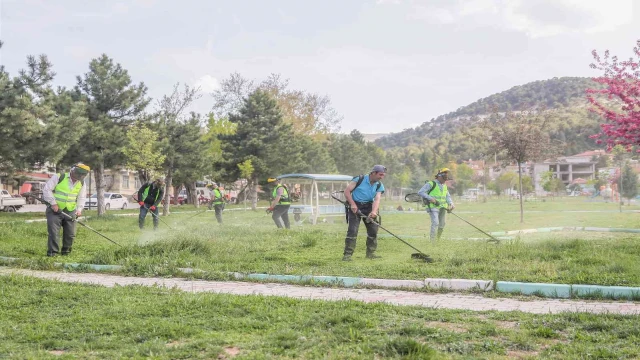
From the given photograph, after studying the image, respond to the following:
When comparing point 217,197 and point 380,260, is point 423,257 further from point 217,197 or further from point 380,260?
point 217,197

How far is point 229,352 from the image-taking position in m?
4.50

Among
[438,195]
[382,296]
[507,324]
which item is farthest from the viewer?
[438,195]

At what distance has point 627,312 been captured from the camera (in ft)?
19.4

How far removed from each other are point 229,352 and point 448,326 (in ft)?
6.33

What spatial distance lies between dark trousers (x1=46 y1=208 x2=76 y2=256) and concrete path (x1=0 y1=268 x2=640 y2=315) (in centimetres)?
233

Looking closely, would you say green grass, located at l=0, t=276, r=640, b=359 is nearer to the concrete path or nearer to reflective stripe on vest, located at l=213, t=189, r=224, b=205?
the concrete path

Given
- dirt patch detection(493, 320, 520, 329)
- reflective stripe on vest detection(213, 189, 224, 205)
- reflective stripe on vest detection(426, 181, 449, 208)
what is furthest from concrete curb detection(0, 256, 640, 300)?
reflective stripe on vest detection(213, 189, 224, 205)

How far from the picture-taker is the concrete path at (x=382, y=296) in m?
6.34

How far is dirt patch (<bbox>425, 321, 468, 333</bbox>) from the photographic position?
5.14 m

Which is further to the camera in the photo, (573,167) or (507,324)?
(573,167)

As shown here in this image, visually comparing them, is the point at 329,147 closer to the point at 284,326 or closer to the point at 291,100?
the point at 291,100

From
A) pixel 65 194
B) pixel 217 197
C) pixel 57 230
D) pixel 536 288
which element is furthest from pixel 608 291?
pixel 217 197

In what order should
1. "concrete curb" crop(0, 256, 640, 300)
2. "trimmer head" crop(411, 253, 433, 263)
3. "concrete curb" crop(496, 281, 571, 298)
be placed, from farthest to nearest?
"trimmer head" crop(411, 253, 433, 263), "concrete curb" crop(496, 281, 571, 298), "concrete curb" crop(0, 256, 640, 300)

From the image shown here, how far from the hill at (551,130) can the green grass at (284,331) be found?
6713 centimetres
